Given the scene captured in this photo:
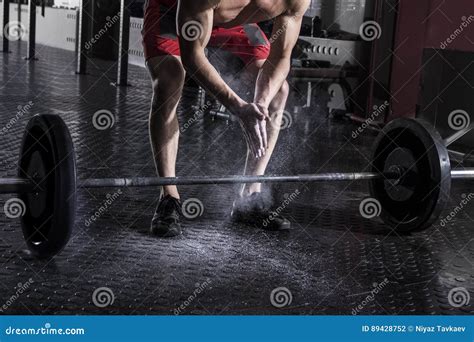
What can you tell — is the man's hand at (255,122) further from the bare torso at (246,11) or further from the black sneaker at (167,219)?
the black sneaker at (167,219)

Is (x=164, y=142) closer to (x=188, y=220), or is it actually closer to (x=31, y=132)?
(x=188, y=220)

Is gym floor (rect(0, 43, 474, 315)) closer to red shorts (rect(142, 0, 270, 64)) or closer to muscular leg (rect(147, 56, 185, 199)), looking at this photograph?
muscular leg (rect(147, 56, 185, 199))

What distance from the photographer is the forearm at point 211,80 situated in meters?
1.50

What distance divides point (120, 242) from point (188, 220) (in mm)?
277

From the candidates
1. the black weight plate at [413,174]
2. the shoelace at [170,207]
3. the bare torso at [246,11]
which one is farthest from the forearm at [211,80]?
the black weight plate at [413,174]

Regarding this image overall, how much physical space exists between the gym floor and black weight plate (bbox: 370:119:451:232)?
2.6 inches

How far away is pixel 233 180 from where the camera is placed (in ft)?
5.32

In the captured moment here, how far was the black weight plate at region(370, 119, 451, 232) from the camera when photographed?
69.0 inches

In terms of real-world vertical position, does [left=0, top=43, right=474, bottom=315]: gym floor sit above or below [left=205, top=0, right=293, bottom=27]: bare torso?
below

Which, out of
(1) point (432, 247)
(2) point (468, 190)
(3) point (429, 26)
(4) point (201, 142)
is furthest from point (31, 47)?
(1) point (432, 247)

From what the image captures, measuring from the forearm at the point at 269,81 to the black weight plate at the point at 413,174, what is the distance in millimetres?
381

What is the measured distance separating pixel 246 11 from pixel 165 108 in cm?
32

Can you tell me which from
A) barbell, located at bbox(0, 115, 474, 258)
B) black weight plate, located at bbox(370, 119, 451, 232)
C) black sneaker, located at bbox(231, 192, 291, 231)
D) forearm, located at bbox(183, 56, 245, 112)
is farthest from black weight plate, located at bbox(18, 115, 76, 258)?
black weight plate, located at bbox(370, 119, 451, 232)

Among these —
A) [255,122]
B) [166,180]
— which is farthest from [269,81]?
[166,180]
